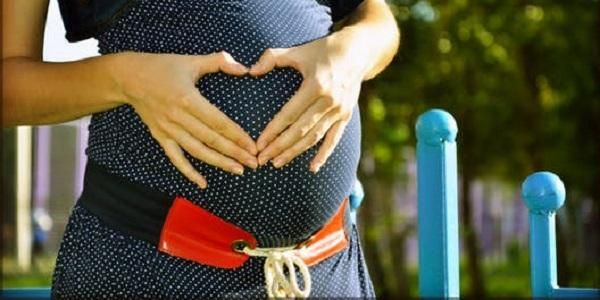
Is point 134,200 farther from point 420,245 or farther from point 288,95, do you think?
point 420,245

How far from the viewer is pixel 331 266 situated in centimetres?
121

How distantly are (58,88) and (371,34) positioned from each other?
362 mm

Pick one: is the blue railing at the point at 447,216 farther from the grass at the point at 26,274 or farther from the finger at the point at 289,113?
the grass at the point at 26,274

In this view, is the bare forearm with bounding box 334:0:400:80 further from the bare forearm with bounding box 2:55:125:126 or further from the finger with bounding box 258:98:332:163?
the bare forearm with bounding box 2:55:125:126

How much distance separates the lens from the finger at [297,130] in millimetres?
1107

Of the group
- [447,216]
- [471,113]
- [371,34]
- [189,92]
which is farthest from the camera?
[471,113]

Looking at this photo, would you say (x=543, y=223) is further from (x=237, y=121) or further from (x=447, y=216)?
(x=237, y=121)

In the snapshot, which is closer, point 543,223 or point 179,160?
point 179,160

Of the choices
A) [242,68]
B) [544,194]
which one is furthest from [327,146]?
[544,194]

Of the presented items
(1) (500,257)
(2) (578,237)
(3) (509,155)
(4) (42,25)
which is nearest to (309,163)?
(4) (42,25)

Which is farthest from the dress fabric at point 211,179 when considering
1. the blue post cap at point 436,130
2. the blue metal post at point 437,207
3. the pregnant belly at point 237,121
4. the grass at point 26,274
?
the grass at point 26,274

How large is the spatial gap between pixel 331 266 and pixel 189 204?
19 centimetres

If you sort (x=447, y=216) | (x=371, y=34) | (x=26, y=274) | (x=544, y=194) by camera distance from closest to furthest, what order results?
1. (x=371, y=34)
2. (x=447, y=216)
3. (x=544, y=194)
4. (x=26, y=274)

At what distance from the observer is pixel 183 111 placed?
108 centimetres
